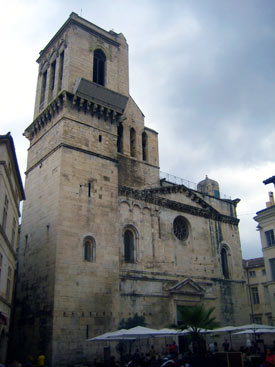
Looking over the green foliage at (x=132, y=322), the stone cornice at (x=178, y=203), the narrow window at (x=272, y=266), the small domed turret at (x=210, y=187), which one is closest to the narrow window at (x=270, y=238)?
the narrow window at (x=272, y=266)

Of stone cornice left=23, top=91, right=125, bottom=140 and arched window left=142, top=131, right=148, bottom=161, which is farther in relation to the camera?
arched window left=142, top=131, right=148, bottom=161

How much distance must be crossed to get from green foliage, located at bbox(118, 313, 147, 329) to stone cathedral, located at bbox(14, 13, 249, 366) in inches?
11.5

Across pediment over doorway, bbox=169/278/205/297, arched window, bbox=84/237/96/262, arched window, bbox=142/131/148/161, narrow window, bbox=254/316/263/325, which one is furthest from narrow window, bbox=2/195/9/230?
narrow window, bbox=254/316/263/325

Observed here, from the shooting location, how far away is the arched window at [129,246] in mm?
25641

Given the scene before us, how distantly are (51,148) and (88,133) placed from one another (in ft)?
8.77

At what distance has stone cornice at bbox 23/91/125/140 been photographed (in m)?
25.5

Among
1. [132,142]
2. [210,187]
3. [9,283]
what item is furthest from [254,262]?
[9,283]

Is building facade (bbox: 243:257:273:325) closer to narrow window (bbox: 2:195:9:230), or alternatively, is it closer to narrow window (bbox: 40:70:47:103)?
narrow window (bbox: 40:70:47:103)

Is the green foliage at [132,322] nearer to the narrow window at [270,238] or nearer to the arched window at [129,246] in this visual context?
the arched window at [129,246]

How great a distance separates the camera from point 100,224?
24062 millimetres

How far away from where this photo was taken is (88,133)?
84.9 ft

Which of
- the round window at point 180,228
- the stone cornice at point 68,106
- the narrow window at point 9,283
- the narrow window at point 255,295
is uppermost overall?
the stone cornice at point 68,106

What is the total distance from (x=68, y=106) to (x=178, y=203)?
1139 centimetres

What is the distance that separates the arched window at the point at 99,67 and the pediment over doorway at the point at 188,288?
52.6 feet
